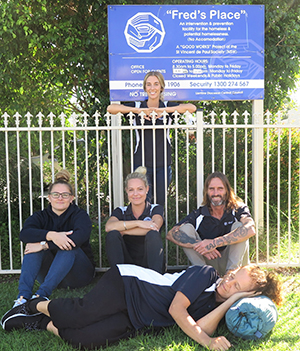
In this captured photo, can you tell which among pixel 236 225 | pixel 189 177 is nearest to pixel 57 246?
pixel 236 225

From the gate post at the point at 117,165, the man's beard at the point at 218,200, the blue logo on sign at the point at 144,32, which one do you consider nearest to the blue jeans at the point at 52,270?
the gate post at the point at 117,165

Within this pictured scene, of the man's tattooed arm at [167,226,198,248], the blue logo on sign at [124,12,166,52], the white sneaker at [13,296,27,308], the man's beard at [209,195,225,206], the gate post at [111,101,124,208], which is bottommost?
the white sneaker at [13,296,27,308]

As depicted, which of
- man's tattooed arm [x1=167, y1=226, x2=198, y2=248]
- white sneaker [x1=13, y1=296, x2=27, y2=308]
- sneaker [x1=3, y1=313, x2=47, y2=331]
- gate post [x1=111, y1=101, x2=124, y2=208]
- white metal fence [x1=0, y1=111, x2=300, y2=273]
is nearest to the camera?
sneaker [x1=3, y1=313, x2=47, y2=331]

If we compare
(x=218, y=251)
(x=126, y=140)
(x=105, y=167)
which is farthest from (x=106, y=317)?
(x=105, y=167)

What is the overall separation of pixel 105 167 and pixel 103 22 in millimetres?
2263

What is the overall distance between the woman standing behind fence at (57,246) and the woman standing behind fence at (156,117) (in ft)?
3.14

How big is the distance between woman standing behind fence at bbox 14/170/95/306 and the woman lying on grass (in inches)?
20.1

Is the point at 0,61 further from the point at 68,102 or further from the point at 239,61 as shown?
the point at 239,61

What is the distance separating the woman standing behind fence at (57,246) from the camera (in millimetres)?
3438

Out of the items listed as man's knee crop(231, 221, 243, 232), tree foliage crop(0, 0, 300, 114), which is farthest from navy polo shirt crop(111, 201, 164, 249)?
tree foliage crop(0, 0, 300, 114)

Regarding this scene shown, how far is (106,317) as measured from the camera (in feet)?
9.10

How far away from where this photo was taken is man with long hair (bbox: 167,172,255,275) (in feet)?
12.2

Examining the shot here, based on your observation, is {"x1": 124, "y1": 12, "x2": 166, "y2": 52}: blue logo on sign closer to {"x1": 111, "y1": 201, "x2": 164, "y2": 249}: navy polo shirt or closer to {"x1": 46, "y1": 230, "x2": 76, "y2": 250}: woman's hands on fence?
{"x1": 111, "y1": 201, "x2": 164, "y2": 249}: navy polo shirt

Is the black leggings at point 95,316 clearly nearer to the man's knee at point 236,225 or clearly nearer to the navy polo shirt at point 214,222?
the navy polo shirt at point 214,222
